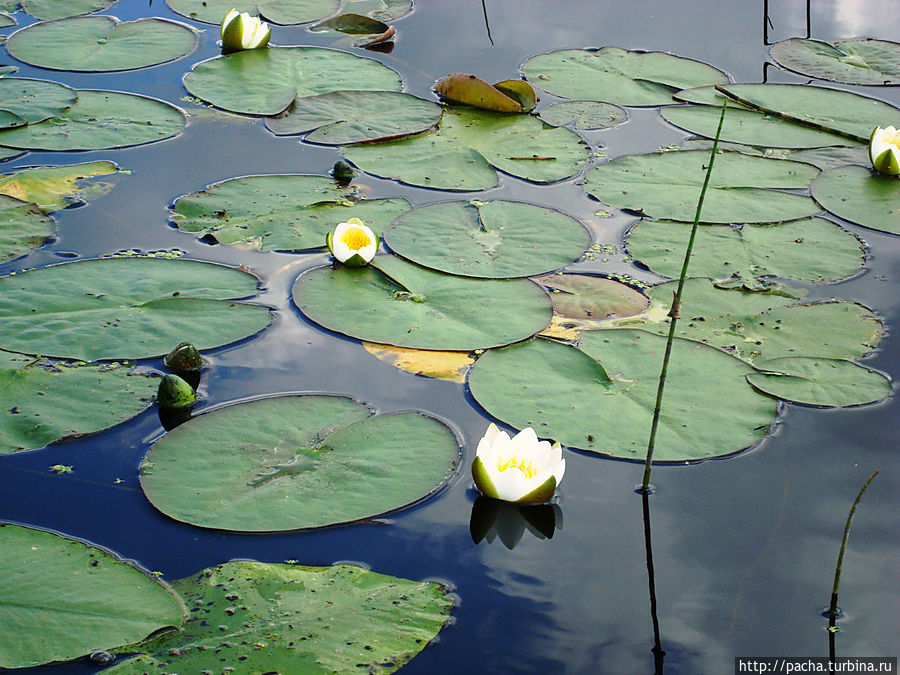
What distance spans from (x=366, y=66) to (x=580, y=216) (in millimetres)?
1892

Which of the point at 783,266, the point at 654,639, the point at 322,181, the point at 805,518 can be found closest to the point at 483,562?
the point at 654,639

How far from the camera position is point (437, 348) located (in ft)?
10.1

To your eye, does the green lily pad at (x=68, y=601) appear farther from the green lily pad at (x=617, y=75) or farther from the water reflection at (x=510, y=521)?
the green lily pad at (x=617, y=75)

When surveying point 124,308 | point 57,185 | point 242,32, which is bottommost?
point 124,308

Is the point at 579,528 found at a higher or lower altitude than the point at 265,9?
lower

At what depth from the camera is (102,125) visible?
4.46 meters

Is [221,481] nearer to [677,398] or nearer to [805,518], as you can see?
[677,398]

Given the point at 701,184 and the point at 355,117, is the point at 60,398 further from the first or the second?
the point at 701,184

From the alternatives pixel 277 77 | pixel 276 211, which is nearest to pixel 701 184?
pixel 276 211

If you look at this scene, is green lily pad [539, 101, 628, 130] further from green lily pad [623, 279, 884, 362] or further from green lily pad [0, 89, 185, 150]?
green lily pad [0, 89, 185, 150]

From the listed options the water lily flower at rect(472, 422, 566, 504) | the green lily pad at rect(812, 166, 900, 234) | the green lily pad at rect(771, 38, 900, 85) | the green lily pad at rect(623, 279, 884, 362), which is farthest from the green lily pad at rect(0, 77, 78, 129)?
the green lily pad at rect(771, 38, 900, 85)

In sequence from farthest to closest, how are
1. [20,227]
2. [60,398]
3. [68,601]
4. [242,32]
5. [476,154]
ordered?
[242,32] < [476,154] < [20,227] < [60,398] < [68,601]

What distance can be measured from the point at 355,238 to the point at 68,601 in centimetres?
179

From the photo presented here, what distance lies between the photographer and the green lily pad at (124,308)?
3.00m
